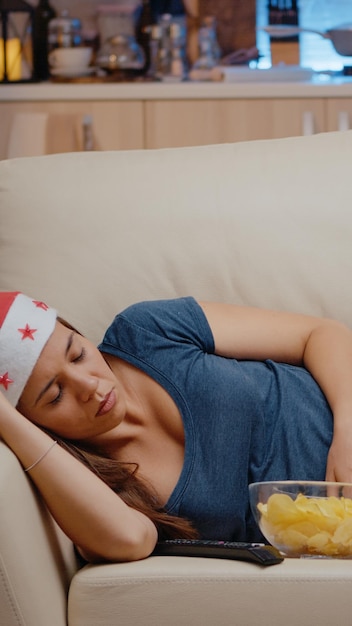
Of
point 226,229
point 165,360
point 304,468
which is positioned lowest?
point 304,468

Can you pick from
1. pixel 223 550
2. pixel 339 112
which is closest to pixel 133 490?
pixel 223 550

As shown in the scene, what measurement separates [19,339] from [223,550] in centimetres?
45

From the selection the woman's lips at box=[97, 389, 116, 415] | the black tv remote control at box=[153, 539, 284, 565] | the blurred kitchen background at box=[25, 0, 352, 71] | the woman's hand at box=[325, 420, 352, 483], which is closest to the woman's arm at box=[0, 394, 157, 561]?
the black tv remote control at box=[153, 539, 284, 565]

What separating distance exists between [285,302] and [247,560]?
68 centimetres

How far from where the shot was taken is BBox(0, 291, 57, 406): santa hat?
4.77 ft

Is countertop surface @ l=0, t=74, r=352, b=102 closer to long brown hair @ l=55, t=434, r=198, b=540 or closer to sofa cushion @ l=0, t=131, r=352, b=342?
sofa cushion @ l=0, t=131, r=352, b=342

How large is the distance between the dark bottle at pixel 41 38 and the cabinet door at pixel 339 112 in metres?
1.16

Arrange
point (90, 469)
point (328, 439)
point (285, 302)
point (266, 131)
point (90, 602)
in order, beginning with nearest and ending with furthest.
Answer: point (90, 602) → point (90, 469) → point (328, 439) → point (285, 302) → point (266, 131)

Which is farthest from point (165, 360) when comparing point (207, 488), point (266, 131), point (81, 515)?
point (266, 131)

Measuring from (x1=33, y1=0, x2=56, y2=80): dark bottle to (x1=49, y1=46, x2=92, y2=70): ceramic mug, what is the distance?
156 mm

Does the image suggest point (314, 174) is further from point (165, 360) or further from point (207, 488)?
point (207, 488)

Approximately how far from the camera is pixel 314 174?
1897mm

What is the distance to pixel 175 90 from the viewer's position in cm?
342

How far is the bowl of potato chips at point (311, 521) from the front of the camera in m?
1.27
